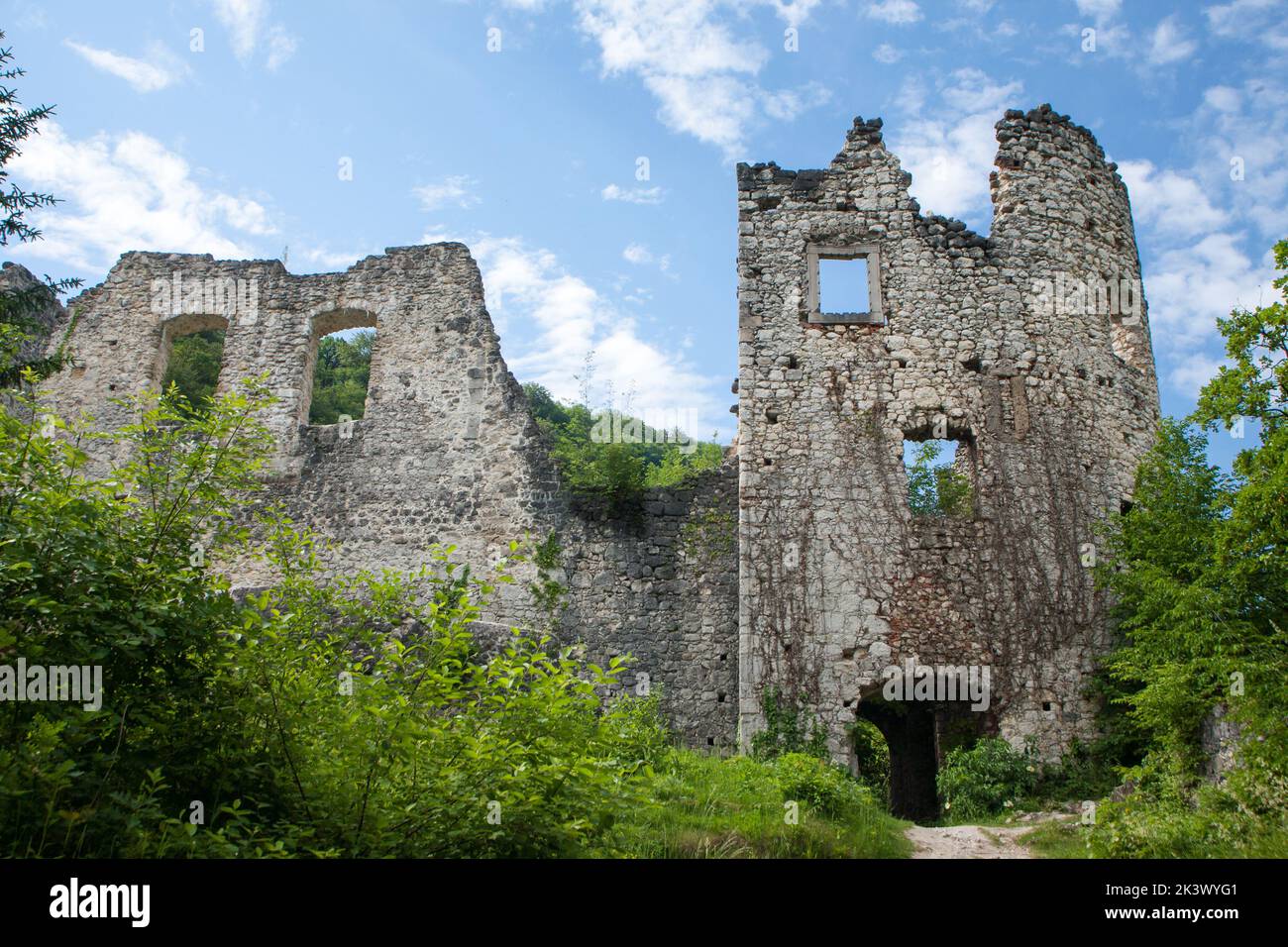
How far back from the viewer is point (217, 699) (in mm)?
5367

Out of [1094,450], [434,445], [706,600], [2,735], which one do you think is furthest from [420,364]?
[2,735]

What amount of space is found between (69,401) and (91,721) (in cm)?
1327

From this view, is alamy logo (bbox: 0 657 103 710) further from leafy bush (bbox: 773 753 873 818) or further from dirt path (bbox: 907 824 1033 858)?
dirt path (bbox: 907 824 1033 858)

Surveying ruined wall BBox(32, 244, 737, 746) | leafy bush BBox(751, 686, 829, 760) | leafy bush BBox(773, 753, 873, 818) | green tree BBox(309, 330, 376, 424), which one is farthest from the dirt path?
green tree BBox(309, 330, 376, 424)

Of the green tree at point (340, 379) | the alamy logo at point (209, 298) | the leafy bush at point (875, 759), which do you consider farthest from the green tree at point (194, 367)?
the leafy bush at point (875, 759)

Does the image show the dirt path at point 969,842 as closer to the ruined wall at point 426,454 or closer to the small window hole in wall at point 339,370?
the ruined wall at point 426,454

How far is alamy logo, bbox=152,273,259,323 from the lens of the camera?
52.6ft

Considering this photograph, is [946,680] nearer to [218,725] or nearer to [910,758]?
[910,758]

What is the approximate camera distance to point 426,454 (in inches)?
575

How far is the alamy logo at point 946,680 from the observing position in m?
11.3
